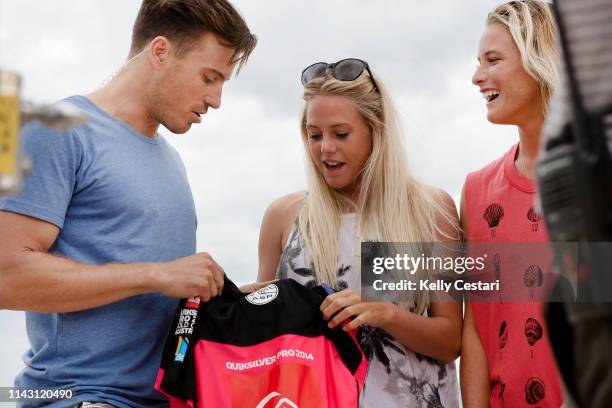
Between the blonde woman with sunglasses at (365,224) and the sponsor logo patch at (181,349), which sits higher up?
the blonde woman with sunglasses at (365,224)

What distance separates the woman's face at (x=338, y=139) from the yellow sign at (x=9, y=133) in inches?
87.8

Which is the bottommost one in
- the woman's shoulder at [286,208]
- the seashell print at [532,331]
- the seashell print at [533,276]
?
the seashell print at [532,331]

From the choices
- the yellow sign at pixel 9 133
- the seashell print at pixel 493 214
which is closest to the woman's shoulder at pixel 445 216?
the seashell print at pixel 493 214

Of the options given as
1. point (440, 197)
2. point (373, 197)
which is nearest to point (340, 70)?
point (373, 197)

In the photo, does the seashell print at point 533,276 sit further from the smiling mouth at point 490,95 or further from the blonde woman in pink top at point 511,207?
the smiling mouth at point 490,95

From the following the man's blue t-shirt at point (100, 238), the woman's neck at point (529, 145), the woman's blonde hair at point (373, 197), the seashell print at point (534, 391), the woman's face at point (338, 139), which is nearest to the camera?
the man's blue t-shirt at point (100, 238)

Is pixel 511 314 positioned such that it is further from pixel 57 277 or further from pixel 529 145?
pixel 57 277

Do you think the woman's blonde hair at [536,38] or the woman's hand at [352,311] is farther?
the woman's blonde hair at [536,38]

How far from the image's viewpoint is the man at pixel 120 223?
2426mm

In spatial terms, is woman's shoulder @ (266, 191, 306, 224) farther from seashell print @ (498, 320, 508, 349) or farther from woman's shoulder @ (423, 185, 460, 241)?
seashell print @ (498, 320, 508, 349)

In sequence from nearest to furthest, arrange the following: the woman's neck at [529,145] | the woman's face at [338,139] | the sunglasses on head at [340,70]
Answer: the woman's neck at [529,145], the woman's face at [338,139], the sunglasses on head at [340,70]

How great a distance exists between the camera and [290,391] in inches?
107

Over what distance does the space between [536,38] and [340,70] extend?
35.2 inches

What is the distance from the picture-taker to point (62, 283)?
7.87 ft
